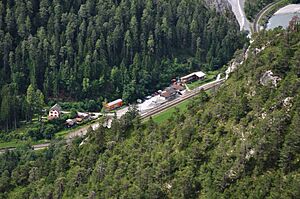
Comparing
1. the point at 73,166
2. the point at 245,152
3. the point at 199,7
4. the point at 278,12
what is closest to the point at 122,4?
the point at 199,7

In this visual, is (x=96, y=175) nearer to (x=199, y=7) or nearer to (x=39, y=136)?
(x=39, y=136)

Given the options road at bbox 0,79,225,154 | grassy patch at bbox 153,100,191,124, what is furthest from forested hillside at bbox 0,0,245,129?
grassy patch at bbox 153,100,191,124

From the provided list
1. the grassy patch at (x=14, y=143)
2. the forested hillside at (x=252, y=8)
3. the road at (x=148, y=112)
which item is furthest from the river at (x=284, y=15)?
the grassy patch at (x=14, y=143)

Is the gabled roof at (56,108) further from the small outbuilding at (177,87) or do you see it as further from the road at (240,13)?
the road at (240,13)

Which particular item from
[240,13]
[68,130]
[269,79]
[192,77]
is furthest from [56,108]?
[240,13]

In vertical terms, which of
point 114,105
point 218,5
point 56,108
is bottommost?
point 114,105

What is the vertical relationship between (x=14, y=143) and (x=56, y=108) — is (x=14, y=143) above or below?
below

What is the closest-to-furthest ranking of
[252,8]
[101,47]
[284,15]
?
[101,47] < [284,15] < [252,8]

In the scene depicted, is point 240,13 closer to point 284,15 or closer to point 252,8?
point 252,8
